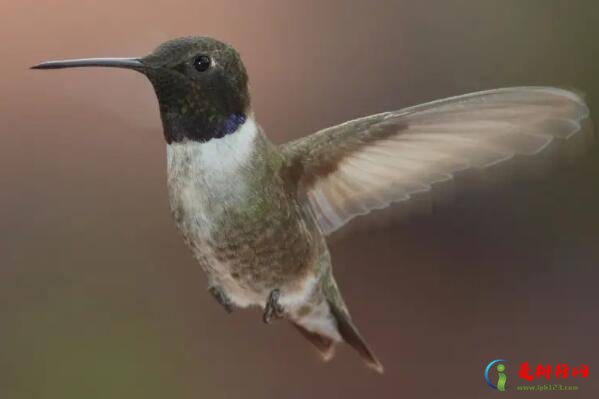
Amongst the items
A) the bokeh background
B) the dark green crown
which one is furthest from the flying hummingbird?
the bokeh background

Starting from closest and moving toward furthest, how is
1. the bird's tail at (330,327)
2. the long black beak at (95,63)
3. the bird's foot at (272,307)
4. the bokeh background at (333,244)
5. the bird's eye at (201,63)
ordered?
the long black beak at (95,63)
the bird's eye at (201,63)
the bird's foot at (272,307)
the bird's tail at (330,327)
the bokeh background at (333,244)

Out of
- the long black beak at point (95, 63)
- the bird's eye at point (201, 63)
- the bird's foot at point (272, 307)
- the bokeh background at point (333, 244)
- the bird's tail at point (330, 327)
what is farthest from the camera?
the bokeh background at point (333, 244)

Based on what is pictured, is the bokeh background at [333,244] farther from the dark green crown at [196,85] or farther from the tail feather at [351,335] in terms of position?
the dark green crown at [196,85]

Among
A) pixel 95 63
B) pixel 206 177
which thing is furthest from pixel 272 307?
pixel 95 63

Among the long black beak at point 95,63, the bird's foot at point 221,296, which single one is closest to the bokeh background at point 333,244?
the bird's foot at point 221,296

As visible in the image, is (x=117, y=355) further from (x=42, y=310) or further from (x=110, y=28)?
(x=110, y=28)

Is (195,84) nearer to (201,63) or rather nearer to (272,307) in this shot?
(201,63)
